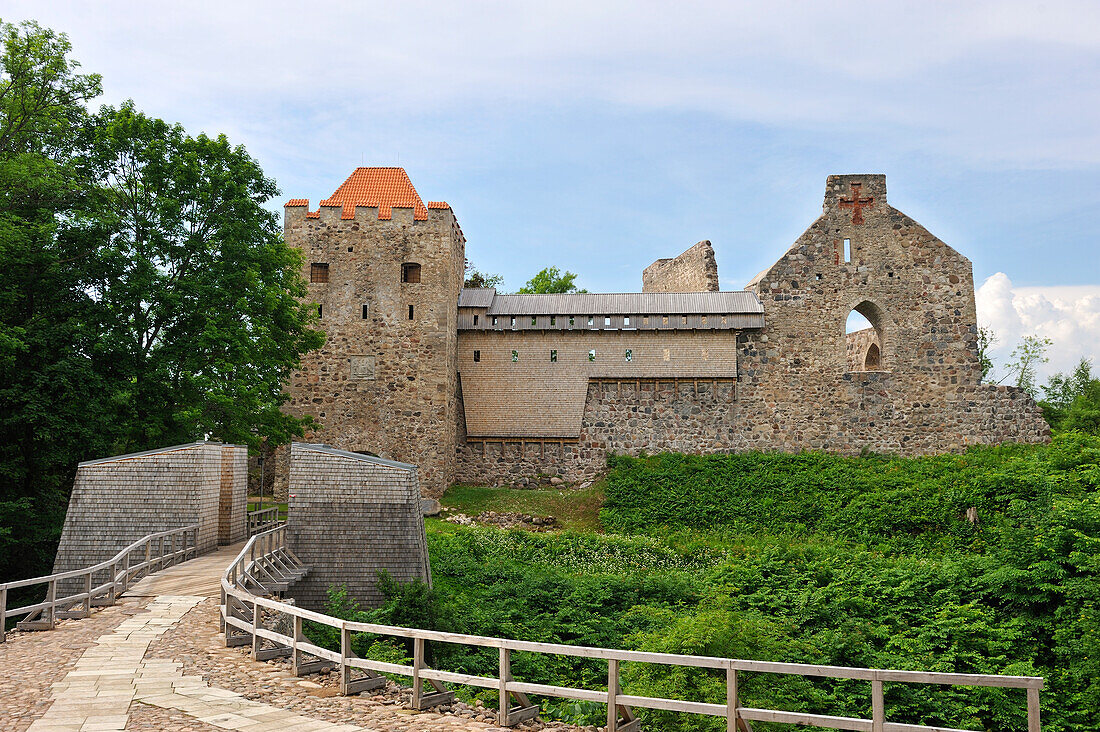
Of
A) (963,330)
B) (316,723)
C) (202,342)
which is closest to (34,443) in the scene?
(202,342)

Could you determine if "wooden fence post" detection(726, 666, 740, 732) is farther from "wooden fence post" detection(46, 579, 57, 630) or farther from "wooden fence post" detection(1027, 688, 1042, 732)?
"wooden fence post" detection(46, 579, 57, 630)

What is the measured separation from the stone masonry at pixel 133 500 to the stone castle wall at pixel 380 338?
899 cm

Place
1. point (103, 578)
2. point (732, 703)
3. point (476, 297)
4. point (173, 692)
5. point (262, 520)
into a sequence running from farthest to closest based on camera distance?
point (476, 297), point (262, 520), point (103, 578), point (173, 692), point (732, 703)

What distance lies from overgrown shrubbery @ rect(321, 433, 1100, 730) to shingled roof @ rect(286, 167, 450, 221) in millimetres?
11281

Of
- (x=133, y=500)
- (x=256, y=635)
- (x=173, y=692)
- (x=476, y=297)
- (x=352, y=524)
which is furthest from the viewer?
(x=476, y=297)

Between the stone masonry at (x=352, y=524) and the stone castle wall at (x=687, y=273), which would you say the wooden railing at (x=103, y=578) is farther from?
the stone castle wall at (x=687, y=273)

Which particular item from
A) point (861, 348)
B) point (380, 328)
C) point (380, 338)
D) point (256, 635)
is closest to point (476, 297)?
point (380, 328)

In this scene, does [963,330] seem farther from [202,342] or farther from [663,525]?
[202,342]

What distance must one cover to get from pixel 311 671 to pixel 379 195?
20266mm

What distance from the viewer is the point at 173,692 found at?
22.6 ft

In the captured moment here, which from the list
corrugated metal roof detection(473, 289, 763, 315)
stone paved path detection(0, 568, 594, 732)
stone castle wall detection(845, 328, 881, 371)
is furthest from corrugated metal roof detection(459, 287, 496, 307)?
stone paved path detection(0, 568, 594, 732)

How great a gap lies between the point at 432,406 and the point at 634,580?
10.6 meters

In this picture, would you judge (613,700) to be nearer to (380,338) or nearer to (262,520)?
(262,520)

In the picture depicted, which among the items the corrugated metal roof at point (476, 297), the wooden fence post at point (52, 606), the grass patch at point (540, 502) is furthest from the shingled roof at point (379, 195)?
the wooden fence post at point (52, 606)
